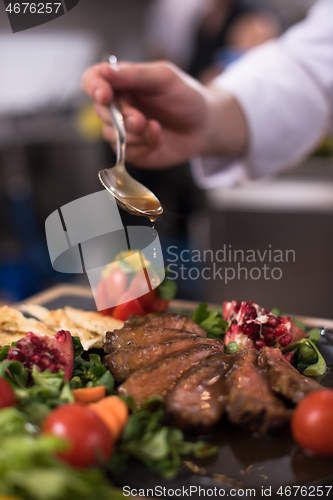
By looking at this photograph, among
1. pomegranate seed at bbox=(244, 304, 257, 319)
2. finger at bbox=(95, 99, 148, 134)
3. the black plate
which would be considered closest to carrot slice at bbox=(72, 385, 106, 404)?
the black plate

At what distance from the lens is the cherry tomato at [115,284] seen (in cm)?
122

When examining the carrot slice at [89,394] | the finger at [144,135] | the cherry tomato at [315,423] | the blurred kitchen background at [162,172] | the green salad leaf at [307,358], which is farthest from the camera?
the blurred kitchen background at [162,172]

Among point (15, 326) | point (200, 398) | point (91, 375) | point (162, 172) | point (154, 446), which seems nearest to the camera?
point (154, 446)

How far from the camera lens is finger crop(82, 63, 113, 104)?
128 cm

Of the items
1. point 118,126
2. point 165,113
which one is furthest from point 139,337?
point 165,113

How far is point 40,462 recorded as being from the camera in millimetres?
581

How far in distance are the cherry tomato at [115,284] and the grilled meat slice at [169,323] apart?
81 millimetres

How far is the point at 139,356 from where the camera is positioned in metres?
1.04

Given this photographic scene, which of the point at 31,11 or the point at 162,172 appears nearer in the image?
the point at 31,11

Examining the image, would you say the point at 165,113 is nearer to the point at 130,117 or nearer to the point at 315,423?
the point at 130,117

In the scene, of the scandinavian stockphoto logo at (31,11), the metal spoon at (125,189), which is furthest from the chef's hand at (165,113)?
the scandinavian stockphoto logo at (31,11)

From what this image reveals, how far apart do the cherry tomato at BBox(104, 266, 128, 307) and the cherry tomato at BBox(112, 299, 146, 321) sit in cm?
6

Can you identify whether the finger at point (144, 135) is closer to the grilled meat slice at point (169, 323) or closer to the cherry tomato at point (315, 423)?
the grilled meat slice at point (169, 323)

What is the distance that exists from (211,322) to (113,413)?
0.56 metres
